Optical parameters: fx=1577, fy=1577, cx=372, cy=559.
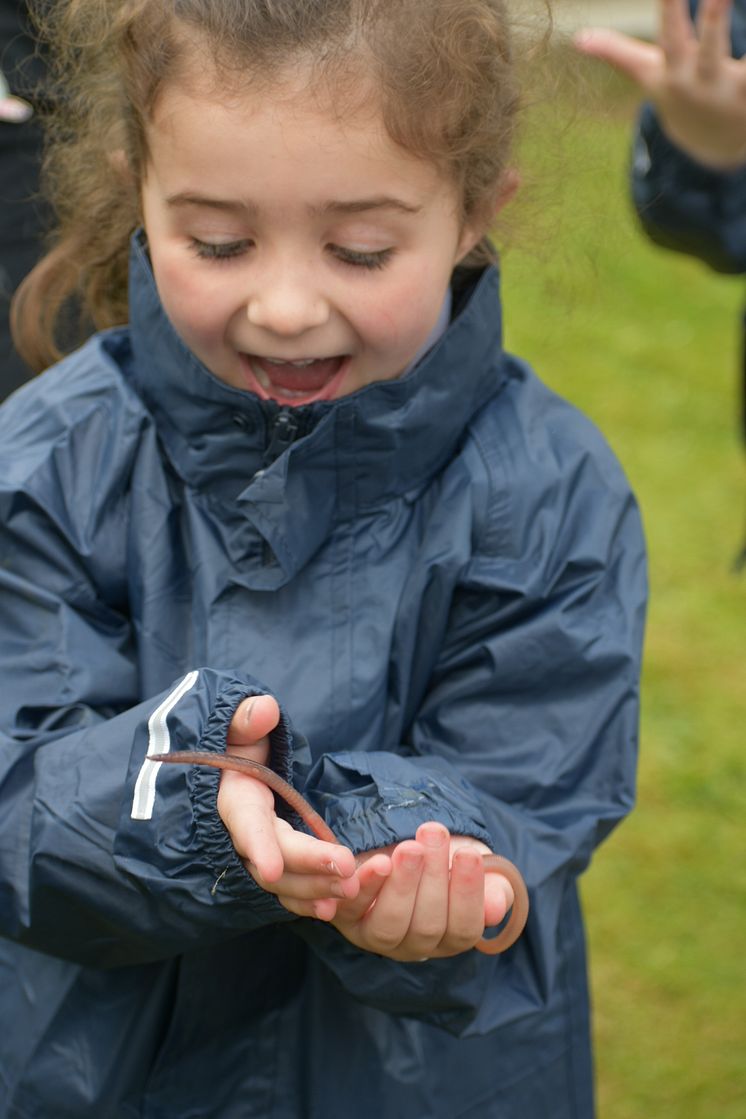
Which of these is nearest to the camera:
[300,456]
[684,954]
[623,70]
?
[300,456]

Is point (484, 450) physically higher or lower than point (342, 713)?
higher

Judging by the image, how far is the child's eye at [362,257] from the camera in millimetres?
1983

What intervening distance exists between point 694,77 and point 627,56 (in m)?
0.27

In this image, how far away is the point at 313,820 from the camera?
1.84m

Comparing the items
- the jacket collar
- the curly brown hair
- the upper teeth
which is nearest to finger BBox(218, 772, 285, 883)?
the jacket collar

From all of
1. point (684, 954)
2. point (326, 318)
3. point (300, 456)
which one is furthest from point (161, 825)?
point (684, 954)

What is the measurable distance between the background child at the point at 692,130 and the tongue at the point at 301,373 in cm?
142

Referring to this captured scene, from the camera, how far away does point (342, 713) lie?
2.06 metres

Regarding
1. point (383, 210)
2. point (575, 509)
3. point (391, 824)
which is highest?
point (383, 210)

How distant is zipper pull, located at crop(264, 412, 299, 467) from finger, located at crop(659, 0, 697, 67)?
159 centimetres

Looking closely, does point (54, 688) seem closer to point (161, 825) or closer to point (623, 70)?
point (161, 825)

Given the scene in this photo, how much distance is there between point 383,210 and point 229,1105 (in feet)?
3.98

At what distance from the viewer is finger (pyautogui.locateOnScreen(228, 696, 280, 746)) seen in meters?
1.80

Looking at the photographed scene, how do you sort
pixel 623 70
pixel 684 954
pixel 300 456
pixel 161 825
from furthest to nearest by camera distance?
pixel 684 954 → pixel 623 70 → pixel 300 456 → pixel 161 825
